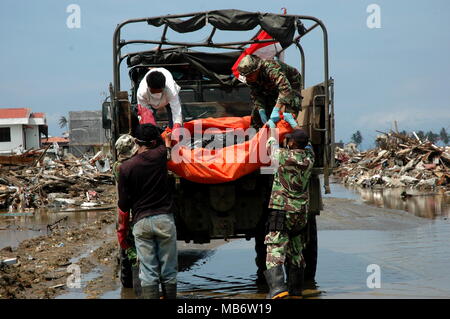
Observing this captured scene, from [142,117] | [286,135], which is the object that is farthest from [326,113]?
[142,117]

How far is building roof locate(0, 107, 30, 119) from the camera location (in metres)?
53.5

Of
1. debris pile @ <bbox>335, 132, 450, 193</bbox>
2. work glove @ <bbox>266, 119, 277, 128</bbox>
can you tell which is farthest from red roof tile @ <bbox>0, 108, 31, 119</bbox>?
work glove @ <bbox>266, 119, 277, 128</bbox>

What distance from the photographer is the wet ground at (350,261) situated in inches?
308

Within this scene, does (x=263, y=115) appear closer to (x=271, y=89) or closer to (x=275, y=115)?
(x=271, y=89)

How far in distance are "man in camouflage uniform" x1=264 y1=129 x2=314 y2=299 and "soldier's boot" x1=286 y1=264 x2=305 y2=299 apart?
7.8 inches

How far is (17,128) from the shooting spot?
5322cm

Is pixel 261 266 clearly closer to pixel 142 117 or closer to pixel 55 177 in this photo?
pixel 142 117

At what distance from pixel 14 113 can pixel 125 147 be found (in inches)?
1962

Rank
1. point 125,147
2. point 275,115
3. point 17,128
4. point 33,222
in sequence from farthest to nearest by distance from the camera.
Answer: point 17,128, point 33,222, point 275,115, point 125,147

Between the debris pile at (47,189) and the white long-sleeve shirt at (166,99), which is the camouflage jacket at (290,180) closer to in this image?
the white long-sleeve shirt at (166,99)

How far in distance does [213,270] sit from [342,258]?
1999mm

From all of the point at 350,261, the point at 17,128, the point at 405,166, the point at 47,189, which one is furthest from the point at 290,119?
the point at 17,128

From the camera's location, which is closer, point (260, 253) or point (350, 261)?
point (260, 253)

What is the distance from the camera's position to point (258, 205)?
785cm
